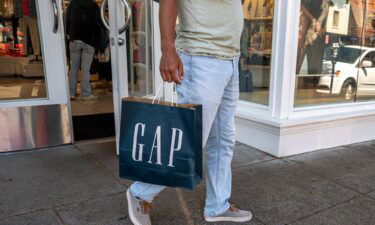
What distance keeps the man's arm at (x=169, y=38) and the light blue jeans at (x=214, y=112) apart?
0.44 ft

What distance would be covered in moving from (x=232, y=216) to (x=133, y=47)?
2.02m

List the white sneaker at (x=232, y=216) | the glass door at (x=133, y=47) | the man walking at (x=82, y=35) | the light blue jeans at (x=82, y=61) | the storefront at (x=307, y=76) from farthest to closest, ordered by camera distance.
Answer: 1. the light blue jeans at (x=82, y=61)
2. the man walking at (x=82, y=35)
3. the storefront at (x=307, y=76)
4. the glass door at (x=133, y=47)
5. the white sneaker at (x=232, y=216)

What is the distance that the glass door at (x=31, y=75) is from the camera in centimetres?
334

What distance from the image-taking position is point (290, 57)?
350 cm

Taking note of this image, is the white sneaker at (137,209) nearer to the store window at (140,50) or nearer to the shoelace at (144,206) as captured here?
the shoelace at (144,206)

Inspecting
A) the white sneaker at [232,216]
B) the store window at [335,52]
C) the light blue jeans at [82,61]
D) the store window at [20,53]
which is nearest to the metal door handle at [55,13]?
the store window at [20,53]

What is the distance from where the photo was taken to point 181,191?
2.80 m

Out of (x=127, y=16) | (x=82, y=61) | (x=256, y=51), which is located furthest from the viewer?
(x=82, y=61)

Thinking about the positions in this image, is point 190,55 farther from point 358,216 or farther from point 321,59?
point 321,59

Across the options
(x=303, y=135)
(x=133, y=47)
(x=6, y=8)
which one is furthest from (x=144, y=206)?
(x=6, y=8)

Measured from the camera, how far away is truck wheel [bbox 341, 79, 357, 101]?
4.39m

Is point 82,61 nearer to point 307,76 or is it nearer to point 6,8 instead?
point 6,8

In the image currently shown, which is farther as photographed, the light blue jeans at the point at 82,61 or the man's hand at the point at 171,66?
the light blue jeans at the point at 82,61

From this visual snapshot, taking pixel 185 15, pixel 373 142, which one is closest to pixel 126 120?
pixel 185 15
